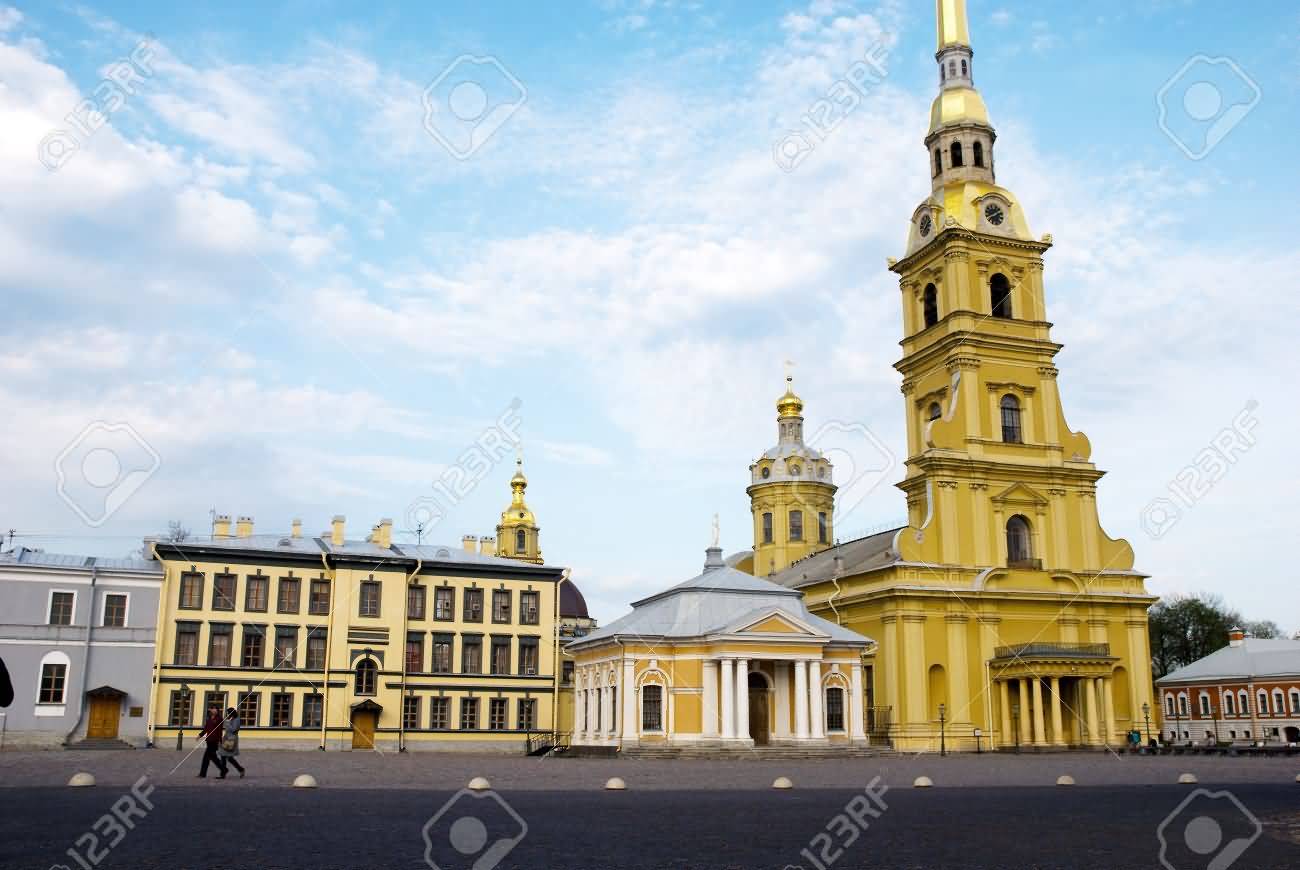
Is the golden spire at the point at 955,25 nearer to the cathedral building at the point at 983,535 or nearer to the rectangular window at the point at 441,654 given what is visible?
the cathedral building at the point at 983,535

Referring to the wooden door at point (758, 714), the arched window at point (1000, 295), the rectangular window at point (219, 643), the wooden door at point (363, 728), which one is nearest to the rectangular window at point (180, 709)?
the rectangular window at point (219, 643)

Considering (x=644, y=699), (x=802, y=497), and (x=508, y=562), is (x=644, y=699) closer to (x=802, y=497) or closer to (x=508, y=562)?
(x=508, y=562)

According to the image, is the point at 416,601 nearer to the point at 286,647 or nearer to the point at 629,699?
the point at 286,647

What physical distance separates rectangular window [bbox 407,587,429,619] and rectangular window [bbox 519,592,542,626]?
459cm

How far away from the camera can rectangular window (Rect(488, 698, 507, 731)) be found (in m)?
52.4

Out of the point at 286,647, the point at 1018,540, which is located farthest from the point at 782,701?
the point at 286,647

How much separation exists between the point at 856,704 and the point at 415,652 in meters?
19.6

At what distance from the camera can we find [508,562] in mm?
54812

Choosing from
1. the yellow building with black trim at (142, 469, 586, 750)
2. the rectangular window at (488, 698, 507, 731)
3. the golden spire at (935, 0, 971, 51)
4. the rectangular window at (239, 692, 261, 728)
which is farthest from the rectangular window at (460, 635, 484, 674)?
the golden spire at (935, 0, 971, 51)

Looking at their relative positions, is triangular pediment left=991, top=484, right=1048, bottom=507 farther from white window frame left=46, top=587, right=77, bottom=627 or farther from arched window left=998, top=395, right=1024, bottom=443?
white window frame left=46, top=587, right=77, bottom=627

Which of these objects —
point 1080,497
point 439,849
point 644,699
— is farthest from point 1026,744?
point 439,849

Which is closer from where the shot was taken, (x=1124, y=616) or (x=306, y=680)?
(x=306, y=680)

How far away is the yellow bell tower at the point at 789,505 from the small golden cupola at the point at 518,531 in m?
23.9

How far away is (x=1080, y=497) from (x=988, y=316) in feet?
32.3
